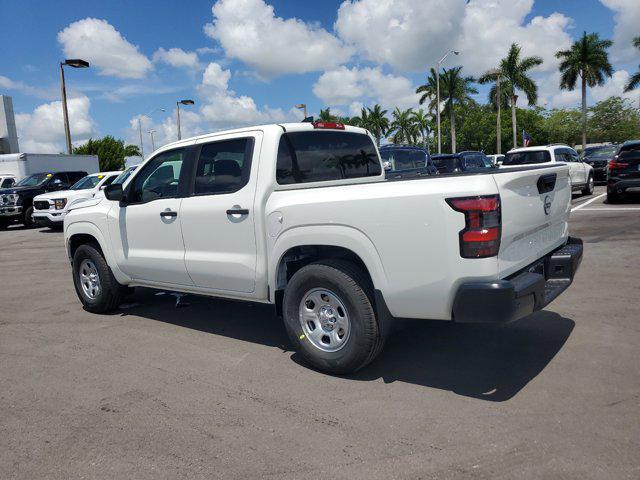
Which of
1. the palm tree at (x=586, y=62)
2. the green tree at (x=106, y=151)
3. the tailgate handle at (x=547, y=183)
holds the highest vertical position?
the palm tree at (x=586, y=62)

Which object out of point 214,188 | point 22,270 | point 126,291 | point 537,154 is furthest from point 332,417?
point 537,154

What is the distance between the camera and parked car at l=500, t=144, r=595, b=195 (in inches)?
638

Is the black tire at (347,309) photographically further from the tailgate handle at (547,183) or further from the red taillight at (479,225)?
the tailgate handle at (547,183)

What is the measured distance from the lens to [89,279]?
6227mm

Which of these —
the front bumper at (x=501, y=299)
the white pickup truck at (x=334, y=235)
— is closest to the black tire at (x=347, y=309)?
the white pickup truck at (x=334, y=235)

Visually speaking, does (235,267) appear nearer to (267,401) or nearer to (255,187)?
(255,187)

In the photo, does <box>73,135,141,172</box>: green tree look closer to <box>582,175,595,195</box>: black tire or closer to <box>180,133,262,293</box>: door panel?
<box>582,175,595,195</box>: black tire

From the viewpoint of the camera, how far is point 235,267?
4500 millimetres

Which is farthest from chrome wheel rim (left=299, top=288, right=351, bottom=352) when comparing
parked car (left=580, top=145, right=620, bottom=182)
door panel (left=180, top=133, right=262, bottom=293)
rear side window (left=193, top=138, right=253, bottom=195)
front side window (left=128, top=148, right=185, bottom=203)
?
parked car (left=580, top=145, right=620, bottom=182)

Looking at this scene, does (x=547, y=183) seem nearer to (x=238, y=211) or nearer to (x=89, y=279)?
(x=238, y=211)

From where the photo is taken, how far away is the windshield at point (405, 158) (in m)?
12.3

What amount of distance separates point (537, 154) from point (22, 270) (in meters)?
14.1

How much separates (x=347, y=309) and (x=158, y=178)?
262 centimetres

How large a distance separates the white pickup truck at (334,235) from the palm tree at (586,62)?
2157 inches
